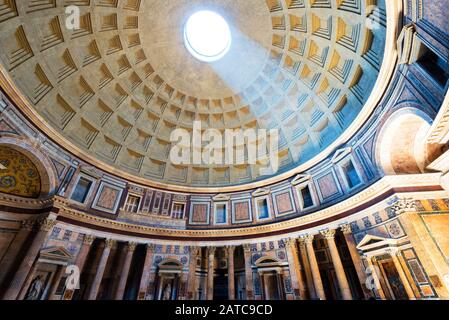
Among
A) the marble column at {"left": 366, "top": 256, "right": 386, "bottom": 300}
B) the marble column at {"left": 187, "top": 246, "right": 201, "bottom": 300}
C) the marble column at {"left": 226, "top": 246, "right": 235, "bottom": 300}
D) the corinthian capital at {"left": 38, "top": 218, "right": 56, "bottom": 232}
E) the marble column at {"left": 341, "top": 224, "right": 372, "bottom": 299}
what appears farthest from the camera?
the marble column at {"left": 187, "top": 246, "right": 201, "bottom": 300}

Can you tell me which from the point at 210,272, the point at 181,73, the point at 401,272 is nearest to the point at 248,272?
the point at 210,272

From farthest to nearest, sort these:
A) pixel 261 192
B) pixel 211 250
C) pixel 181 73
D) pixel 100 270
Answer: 1. pixel 181 73
2. pixel 261 192
3. pixel 211 250
4. pixel 100 270

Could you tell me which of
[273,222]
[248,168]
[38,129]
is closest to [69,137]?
[38,129]

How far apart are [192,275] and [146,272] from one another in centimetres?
312

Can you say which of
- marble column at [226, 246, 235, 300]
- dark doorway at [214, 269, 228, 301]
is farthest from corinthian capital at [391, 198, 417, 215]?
dark doorway at [214, 269, 228, 301]

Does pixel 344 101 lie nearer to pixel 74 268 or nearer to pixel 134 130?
pixel 134 130

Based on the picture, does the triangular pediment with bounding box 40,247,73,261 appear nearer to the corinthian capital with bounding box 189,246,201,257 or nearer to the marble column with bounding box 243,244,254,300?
the corinthian capital with bounding box 189,246,201,257

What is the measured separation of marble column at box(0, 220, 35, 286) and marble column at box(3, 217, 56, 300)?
1.97 feet

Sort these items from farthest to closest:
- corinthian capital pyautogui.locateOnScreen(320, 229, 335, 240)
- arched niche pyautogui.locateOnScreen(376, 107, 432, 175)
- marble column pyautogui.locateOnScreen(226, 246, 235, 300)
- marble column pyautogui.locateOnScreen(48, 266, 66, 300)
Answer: marble column pyautogui.locateOnScreen(226, 246, 235, 300) < corinthian capital pyautogui.locateOnScreen(320, 229, 335, 240) < marble column pyautogui.locateOnScreen(48, 266, 66, 300) < arched niche pyautogui.locateOnScreen(376, 107, 432, 175)

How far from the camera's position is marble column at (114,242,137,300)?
42.3 ft

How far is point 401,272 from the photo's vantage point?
893cm

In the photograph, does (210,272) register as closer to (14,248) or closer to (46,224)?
(46,224)

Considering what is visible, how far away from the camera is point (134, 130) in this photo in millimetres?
17828
